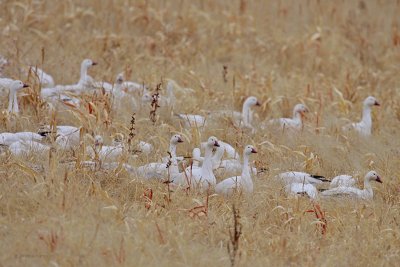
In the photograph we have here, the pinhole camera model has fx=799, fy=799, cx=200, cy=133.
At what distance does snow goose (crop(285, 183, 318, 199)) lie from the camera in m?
6.40

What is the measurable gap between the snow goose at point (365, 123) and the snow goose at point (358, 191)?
5.42ft

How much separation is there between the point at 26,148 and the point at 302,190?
2.24m

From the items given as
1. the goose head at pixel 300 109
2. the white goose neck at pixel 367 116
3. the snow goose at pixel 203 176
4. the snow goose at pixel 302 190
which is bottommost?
the snow goose at pixel 302 190

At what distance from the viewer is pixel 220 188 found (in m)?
6.49

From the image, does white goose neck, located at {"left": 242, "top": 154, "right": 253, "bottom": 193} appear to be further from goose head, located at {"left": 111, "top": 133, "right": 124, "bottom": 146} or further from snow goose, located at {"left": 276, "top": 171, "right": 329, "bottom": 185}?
goose head, located at {"left": 111, "top": 133, "right": 124, "bottom": 146}

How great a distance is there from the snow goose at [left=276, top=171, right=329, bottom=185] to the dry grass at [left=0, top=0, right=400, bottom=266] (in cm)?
16

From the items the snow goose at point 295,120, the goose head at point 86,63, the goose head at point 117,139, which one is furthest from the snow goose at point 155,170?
the goose head at point 86,63

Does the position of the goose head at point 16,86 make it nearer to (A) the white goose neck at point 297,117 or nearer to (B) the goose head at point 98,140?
(B) the goose head at point 98,140

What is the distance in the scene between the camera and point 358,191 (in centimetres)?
664

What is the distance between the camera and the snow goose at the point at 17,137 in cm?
664

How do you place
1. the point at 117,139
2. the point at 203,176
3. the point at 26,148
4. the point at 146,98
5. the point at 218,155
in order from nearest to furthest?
1. the point at 26,148
2. the point at 203,176
3. the point at 117,139
4. the point at 218,155
5. the point at 146,98

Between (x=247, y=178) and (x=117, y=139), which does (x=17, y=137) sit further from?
(x=247, y=178)

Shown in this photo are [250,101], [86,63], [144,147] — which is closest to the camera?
[144,147]

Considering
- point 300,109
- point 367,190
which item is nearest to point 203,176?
point 367,190
